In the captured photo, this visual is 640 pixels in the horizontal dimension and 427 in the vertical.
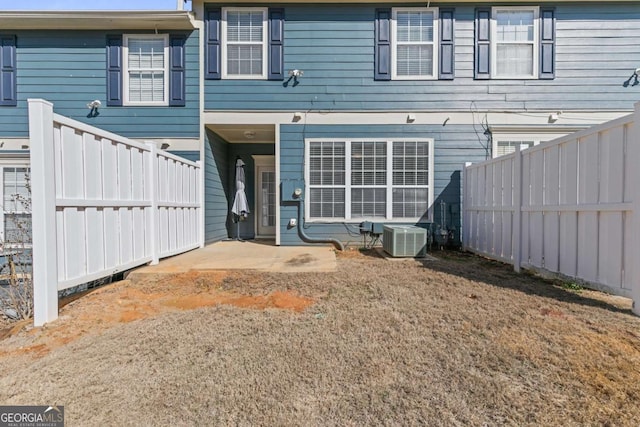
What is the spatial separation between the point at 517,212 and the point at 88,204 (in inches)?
218

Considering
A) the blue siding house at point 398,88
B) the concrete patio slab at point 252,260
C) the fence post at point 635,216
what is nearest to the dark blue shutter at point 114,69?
the blue siding house at point 398,88

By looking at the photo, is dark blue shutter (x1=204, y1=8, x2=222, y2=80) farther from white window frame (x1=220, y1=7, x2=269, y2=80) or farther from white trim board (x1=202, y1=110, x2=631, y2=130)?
white trim board (x1=202, y1=110, x2=631, y2=130)

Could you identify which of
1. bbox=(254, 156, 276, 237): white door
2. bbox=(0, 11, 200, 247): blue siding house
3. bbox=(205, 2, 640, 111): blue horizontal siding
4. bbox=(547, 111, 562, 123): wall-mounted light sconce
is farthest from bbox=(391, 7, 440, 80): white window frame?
bbox=(0, 11, 200, 247): blue siding house

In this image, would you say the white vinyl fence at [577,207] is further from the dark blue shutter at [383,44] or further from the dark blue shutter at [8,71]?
the dark blue shutter at [8,71]

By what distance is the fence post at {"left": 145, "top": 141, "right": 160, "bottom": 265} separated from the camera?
4586mm

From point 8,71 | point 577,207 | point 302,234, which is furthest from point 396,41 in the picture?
point 8,71

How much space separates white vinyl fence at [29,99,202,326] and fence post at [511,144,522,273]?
5352 mm

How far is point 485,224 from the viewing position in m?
5.78

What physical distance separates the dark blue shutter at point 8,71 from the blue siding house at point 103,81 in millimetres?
18

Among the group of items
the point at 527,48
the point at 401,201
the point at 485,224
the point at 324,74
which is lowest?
the point at 485,224

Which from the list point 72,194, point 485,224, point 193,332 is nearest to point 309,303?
point 193,332

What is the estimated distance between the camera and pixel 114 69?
6.66 meters

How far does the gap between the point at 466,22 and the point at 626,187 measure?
5156 millimetres

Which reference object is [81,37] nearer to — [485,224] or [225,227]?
[225,227]
